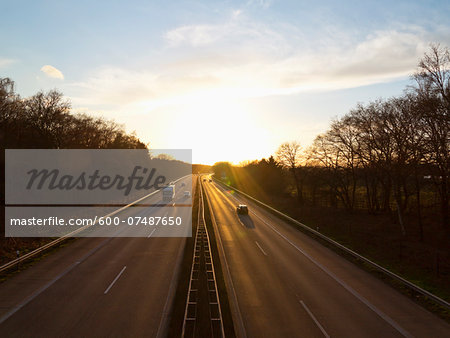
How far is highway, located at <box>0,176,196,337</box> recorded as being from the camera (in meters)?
11.1

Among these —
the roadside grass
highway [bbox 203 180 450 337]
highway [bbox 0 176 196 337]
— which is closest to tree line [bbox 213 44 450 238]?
the roadside grass

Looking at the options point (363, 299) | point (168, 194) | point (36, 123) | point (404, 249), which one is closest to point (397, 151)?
point (404, 249)

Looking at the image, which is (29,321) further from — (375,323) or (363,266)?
(363,266)

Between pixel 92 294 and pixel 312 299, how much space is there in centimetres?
1098

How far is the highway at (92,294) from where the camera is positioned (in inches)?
436

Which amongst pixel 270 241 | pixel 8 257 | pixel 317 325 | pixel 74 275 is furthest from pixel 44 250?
pixel 317 325

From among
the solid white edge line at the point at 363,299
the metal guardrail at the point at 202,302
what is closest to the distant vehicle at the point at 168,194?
the metal guardrail at the point at 202,302

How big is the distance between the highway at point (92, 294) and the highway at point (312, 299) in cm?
378

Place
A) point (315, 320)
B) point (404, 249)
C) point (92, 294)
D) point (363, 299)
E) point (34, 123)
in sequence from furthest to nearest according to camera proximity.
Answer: point (34, 123)
point (404, 249)
point (363, 299)
point (92, 294)
point (315, 320)

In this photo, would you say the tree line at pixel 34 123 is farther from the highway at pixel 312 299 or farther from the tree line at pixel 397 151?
the tree line at pixel 397 151

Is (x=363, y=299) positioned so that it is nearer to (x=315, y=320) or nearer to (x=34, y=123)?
(x=315, y=320)

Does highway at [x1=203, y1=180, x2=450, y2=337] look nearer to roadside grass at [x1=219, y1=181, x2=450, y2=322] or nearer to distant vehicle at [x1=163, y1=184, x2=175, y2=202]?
roadside grass at [x1=219, y1=181, x2=450, y2=322]

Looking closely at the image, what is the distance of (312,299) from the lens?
14102mm

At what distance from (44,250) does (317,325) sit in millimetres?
20502
